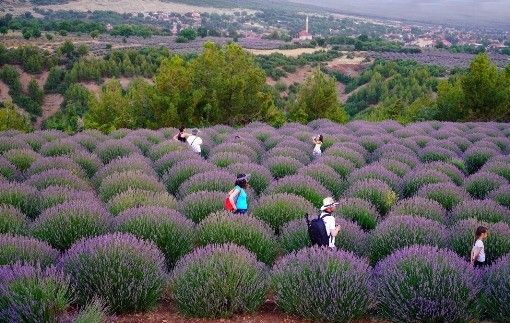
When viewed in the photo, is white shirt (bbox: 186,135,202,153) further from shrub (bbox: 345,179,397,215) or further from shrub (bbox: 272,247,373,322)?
shrub (bbox: 272,247,373,322)

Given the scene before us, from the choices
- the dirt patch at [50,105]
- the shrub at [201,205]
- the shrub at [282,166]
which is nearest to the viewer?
the shrub at [201,205]

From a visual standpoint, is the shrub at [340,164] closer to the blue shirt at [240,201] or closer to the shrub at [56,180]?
the blue shirt at [240,201]

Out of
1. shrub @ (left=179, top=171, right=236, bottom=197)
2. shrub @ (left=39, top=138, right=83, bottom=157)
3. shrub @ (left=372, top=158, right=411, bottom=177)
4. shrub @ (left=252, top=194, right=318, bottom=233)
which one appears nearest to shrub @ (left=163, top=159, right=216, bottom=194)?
shrub @ (left=179, top=171, right=236, bottom=197)

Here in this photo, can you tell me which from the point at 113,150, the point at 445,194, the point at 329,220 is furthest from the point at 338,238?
the point at 113,150

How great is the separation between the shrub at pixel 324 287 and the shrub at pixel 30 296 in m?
2.00

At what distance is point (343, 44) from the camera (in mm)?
115625

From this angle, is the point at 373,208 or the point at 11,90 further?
the point at 11,90

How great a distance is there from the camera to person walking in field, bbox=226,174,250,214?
6891mm

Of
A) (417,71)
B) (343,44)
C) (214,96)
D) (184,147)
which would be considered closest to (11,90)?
(214,96)

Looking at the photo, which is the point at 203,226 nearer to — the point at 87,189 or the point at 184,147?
the point at 87,189

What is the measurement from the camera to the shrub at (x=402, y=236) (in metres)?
6.01

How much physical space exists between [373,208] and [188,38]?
344 feet

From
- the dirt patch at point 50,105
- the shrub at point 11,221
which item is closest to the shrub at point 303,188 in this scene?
the shrub at point 11,221

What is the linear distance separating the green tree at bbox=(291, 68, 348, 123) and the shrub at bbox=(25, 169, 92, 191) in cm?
2134
